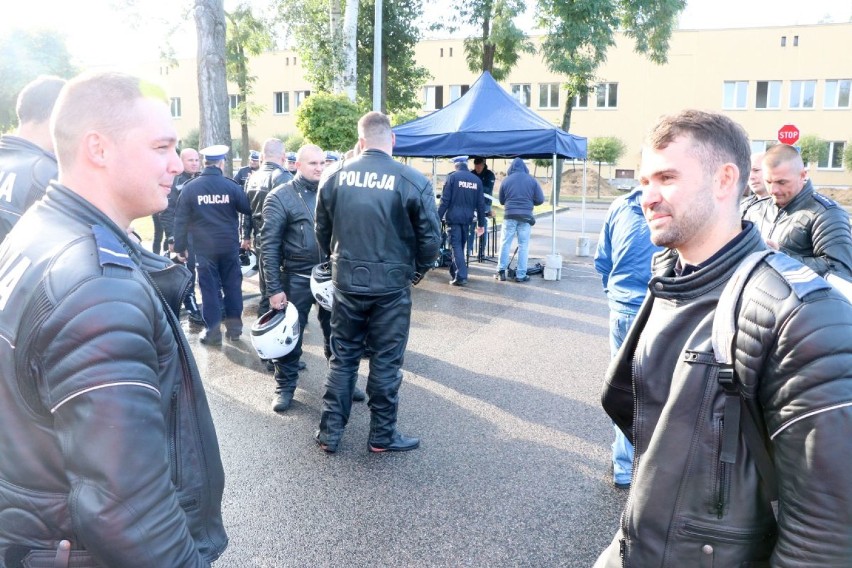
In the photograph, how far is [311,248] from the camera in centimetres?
563

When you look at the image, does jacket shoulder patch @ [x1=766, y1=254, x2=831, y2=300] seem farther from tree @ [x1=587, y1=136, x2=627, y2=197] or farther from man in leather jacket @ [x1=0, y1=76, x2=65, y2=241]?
tree @ [x1=587, y1=136, x2=627, y2=197]

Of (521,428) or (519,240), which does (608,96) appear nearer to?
(519,240)

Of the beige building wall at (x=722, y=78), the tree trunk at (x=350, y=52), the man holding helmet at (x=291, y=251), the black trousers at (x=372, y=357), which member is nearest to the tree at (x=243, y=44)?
the beige building wall at (x=722, y=78)

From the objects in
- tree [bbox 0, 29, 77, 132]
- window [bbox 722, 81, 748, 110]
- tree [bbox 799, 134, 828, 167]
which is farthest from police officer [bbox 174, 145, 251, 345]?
window [bbox 722, 81, 748, 110]

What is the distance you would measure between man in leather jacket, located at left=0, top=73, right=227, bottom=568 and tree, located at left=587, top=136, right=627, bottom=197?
38987 mm

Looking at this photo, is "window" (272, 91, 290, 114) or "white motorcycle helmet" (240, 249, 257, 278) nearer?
"white motorcycle helmet" (240, 249, 257, 278)

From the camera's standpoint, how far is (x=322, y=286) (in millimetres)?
5211

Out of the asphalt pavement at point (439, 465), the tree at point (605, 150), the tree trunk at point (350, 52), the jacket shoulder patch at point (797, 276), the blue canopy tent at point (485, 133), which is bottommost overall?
the asphalt pavement at point (439, 465)

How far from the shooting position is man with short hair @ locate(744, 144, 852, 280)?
424 centimetres

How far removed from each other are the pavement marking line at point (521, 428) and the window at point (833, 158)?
134 ft

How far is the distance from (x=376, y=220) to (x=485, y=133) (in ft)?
22.0

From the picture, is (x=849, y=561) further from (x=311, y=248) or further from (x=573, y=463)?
(x=311, y=248)

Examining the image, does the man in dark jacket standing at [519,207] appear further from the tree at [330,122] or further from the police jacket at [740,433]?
the police jacket at [740,433]

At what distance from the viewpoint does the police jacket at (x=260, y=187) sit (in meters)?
7.36
